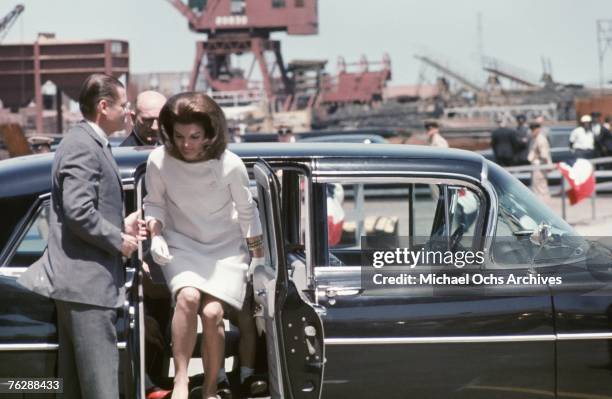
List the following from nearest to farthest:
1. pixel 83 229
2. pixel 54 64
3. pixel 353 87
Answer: pixel 83 229, pixel 54 64, pixel 353 87

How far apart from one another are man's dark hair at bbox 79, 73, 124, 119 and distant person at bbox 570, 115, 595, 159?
18.6m

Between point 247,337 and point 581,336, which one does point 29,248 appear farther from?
point 581,336

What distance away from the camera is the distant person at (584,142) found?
2227cm

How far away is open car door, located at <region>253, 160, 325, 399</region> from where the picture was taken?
4637 mm

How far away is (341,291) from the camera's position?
499 centimetres

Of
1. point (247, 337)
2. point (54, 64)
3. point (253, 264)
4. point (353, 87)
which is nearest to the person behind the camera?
point (247, 337)

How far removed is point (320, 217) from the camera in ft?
17.7

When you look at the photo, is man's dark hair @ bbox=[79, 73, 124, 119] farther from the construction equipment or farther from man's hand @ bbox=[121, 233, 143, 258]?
the construction equipment

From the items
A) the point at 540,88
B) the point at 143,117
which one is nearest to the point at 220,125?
the point at 143,117

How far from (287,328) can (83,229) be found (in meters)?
0.94

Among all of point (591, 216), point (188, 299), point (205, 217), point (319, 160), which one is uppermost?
point (319, 160)

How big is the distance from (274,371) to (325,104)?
101114mm

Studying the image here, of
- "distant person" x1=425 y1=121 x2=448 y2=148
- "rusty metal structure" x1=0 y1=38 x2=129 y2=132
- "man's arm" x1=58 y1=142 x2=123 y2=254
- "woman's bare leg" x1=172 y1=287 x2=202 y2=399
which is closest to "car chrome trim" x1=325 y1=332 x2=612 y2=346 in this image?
Result: "woman's bare leg" x1=172 y1=287 x2=202 y2=399

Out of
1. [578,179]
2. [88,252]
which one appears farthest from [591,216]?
[88,252]
